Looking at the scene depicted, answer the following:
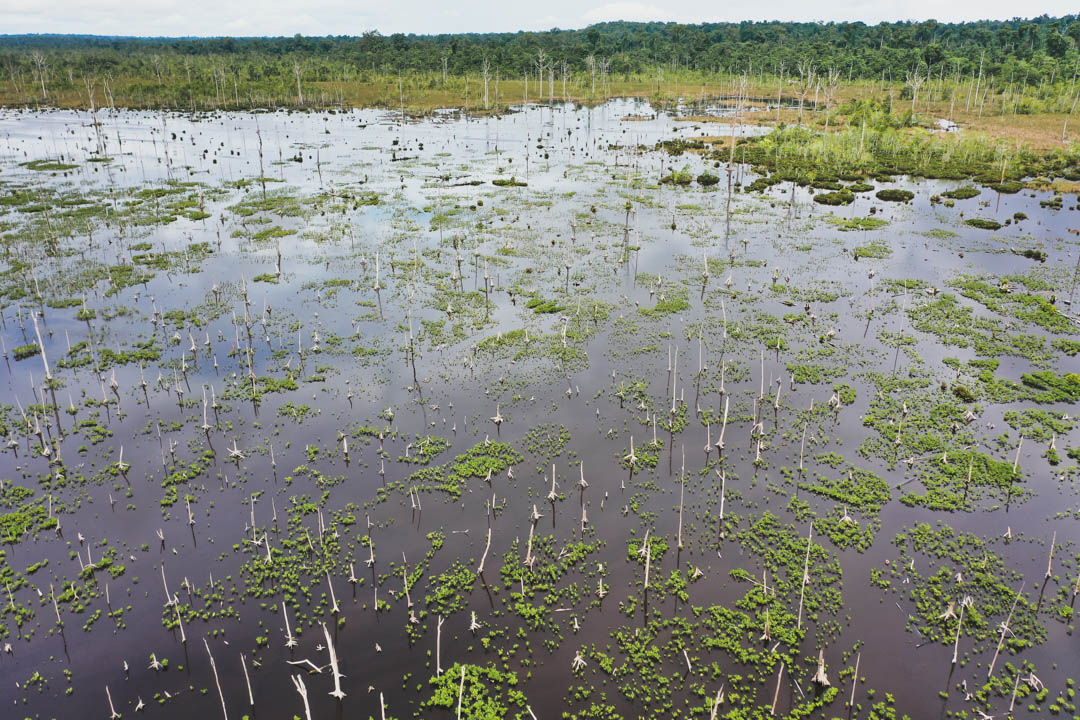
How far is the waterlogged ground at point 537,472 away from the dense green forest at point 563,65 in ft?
323

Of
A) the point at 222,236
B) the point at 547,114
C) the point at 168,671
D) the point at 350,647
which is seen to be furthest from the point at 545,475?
the point at 547,114

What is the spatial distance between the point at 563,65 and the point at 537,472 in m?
153

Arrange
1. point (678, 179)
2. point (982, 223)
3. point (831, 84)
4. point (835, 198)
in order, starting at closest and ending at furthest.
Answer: point (982, 223) < point (835, 198) < point (678, 179) < point (831, 84)

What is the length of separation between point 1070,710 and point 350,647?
809 inches

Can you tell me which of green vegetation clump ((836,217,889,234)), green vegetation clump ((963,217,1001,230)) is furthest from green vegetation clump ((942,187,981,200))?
green vegetation clump ((836,217,889,234))

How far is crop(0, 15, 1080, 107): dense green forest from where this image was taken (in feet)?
431

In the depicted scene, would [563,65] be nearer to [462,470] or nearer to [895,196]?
[895,196]

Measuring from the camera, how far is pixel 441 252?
50.5m

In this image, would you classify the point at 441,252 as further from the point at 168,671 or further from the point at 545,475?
the point at 168,671

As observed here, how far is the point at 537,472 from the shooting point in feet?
87.6

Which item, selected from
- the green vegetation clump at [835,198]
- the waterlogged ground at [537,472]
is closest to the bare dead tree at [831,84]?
the green vegetation clump at [835,198]

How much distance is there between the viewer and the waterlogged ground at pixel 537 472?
18.5 meters

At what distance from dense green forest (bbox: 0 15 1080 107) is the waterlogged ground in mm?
98399

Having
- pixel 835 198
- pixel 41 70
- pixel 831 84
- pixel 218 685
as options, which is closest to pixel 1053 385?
pixel 835 198
